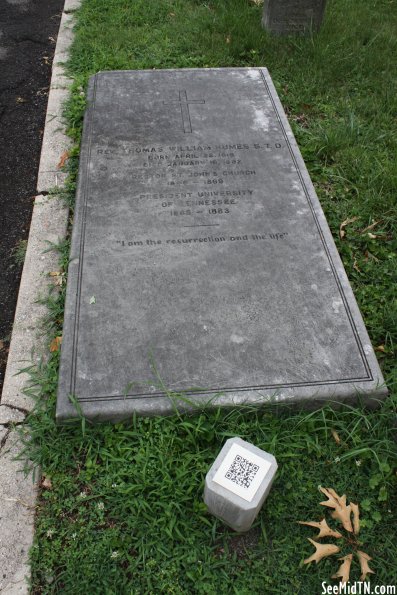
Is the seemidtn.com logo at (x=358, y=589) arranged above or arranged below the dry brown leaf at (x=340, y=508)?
below

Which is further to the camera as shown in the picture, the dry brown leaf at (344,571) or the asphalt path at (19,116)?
the asphalt path at (19,116)

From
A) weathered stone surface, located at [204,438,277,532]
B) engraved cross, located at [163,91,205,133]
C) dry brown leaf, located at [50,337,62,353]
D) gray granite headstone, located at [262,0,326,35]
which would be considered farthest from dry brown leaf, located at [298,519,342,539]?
gray granite headstone, located at [262,0,326,35]

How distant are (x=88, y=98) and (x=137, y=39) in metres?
1.40

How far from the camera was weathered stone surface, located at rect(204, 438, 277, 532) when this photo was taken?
1.79 metres

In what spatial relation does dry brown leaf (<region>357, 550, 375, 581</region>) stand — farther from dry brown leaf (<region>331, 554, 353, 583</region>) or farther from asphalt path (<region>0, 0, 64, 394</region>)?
asphalt path (<region>0, 0, 64, 394</region>)

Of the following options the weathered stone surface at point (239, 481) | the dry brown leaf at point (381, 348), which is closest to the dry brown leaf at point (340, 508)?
the weathered stone surface at point (239, 481)

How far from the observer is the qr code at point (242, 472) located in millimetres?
1810

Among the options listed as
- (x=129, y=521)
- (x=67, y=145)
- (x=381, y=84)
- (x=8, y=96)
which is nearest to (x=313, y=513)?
(x=129, y=521)

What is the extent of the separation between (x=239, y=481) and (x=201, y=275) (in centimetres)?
114

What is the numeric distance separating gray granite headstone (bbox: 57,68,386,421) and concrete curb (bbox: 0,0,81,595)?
0.29 meters

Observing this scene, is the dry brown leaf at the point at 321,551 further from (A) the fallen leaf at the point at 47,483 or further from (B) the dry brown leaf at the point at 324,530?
(A) the fallen leaf at the point at 47,483

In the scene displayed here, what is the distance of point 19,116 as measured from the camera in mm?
4152

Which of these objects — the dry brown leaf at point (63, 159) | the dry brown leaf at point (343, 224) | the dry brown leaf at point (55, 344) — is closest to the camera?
the dry brown leaf at point (55, 344)

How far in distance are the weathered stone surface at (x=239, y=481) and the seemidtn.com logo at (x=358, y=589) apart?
1.25 ft
